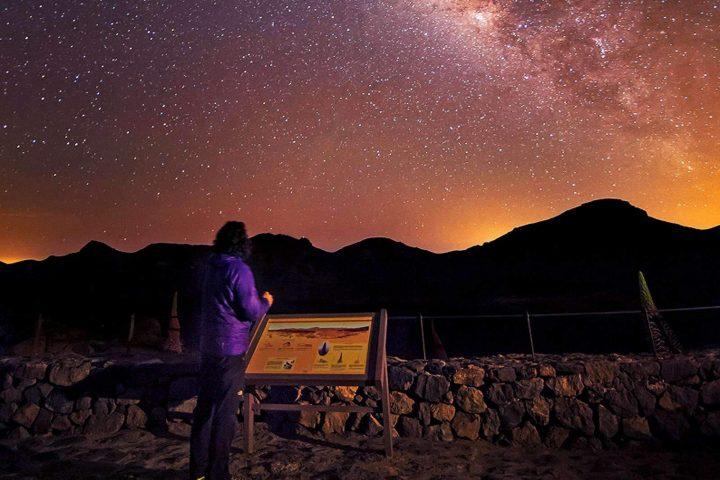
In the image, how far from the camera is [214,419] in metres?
3.43

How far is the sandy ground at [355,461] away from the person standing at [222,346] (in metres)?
0.80

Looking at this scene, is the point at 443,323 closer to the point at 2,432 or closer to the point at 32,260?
the point at 2,432

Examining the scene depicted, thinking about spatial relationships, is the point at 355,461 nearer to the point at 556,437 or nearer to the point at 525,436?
the point at 525,436

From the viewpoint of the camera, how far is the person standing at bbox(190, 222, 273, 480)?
3.43 meters

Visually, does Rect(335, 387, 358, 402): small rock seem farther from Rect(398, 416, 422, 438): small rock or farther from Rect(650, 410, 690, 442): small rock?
Rect(650, 410, 690, 442): small rock

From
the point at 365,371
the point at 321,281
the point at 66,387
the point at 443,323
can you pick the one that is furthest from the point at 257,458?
the point at 321,281

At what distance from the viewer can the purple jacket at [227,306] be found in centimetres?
355

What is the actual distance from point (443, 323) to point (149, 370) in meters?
31.8

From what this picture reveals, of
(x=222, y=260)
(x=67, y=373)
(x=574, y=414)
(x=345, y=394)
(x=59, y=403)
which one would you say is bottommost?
(x=574, y=414)

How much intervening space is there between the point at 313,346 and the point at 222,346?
1109mm

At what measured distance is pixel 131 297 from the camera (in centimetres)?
5391

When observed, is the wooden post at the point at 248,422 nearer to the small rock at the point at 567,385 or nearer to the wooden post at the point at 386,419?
the wooden post at the point at 386,419

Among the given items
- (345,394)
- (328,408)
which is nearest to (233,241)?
(328,408)

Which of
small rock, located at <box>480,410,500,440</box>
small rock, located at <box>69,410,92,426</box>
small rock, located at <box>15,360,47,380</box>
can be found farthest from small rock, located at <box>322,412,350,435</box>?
small rock, located at <box>15,360,47,380</box>
